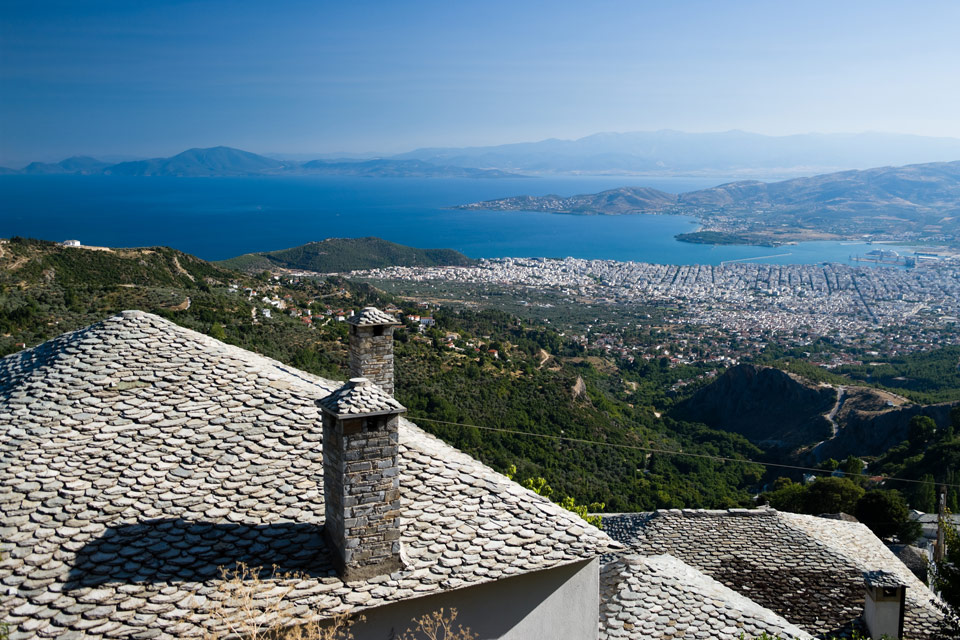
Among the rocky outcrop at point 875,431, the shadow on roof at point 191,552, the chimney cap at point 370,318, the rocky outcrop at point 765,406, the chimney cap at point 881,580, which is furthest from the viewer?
the rocky outcrop at point 765,406

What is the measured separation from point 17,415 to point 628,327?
76942 mm

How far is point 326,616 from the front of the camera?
191 inches

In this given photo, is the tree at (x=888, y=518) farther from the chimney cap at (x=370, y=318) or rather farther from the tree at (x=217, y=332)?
the tree at (x=217, y=332)

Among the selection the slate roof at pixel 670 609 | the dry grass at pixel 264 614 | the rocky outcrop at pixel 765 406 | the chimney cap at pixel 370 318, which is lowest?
the rocky outcrop at pixel 765 406

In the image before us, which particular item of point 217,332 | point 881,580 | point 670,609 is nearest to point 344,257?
point 217,332

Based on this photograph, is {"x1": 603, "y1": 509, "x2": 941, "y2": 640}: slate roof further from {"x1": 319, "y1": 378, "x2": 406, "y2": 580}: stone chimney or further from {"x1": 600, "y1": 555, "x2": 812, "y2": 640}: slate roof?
{"x1": 319, "y1": 378, "x2": 406, "y2": 580}: stone chimney

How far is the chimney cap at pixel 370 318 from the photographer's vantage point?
7954mm

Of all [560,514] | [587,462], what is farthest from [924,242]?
[560,514]

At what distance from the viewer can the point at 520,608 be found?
5848 millimetres

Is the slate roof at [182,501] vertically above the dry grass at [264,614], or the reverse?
the slate roof at [182,501]

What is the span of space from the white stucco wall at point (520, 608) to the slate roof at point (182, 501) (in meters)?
0.21

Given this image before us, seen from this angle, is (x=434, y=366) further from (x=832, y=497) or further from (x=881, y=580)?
(x=881, y=580)

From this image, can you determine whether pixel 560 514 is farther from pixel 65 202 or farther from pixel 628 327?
pixel 65 202

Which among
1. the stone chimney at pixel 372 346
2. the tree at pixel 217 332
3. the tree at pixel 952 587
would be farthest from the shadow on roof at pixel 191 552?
the tree at pixel 217 332
